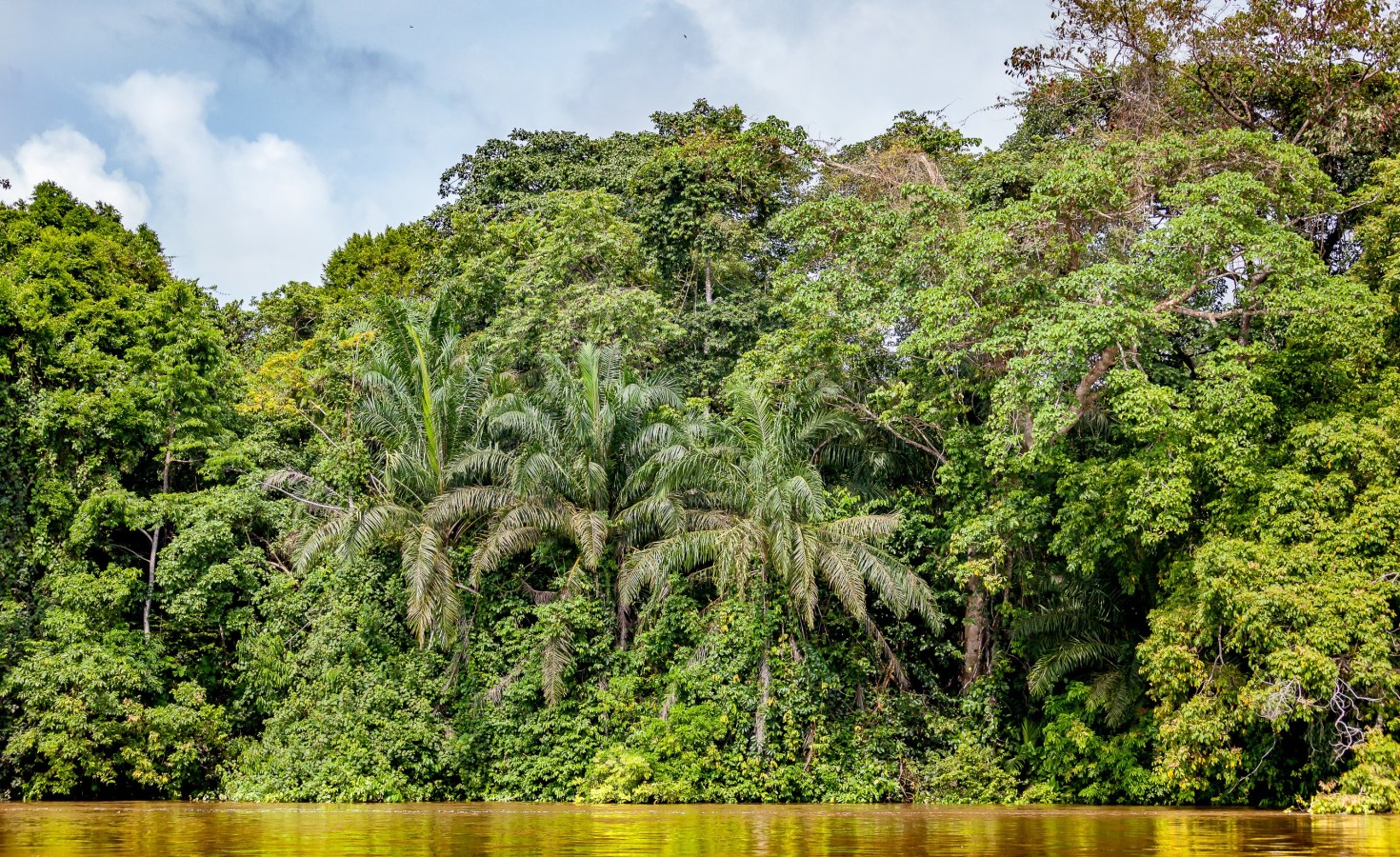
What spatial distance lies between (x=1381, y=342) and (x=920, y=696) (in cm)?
836

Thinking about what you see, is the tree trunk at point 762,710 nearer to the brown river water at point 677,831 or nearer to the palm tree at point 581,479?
the brown river water at point 677,831

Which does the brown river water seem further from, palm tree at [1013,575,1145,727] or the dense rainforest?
palm tree at [1013,575,1145,727]

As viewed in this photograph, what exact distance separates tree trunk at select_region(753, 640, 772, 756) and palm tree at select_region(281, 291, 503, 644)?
4.79 meters

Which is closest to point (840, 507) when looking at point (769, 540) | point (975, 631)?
point (769, 540)

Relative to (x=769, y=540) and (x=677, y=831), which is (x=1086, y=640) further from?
(x=677, y=831)

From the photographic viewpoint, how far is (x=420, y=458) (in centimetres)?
1934

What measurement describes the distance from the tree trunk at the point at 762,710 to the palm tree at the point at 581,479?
2.45 meters

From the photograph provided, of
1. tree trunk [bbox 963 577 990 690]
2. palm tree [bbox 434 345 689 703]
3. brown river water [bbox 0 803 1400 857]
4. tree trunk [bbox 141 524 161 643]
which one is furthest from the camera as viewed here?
tree trunk [bbox 141 524 161 643]

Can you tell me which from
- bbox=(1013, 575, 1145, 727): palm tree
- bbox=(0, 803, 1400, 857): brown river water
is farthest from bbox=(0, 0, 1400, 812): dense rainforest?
bbox=(0, 803, 1400, 857): brown river water

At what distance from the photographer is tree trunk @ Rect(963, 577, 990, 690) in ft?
63.7

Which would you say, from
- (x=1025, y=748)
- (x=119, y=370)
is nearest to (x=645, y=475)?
(x=1025, y=748)

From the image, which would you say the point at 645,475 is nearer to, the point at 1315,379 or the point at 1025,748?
the point at 1025,748

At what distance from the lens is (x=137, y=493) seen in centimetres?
2298

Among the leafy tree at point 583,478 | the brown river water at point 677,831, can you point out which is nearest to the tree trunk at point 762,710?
the brown river water at point 677,831
